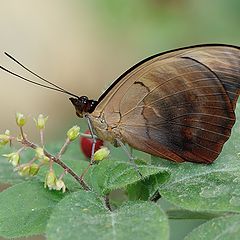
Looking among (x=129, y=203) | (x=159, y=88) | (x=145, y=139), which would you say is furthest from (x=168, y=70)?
(x=129, y=203)

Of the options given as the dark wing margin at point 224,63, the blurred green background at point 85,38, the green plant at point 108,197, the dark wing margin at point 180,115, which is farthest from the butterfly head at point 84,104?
the blurred green background at point 85,38

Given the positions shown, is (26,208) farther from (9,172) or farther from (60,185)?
(9,172)

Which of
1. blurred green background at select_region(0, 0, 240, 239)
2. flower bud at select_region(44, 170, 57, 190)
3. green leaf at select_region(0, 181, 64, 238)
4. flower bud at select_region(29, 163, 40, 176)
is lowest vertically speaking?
blurred green background at select_region(0, 0, 240, 239)

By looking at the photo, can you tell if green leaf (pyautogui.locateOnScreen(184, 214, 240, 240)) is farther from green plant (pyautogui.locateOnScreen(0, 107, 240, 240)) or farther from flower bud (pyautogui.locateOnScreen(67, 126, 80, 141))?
flower bud (pyautogui.locateOnScreen(67, 126, 80, 141))

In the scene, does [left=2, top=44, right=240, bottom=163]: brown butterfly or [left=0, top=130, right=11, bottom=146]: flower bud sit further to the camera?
[left=2, top=44, right=240, bottom=163]: brown butterfly

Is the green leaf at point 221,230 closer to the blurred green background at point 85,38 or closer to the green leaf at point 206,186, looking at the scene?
the green leaf at point 206,186

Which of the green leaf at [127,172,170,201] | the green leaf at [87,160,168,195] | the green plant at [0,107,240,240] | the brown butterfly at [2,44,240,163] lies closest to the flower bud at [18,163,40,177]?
the green plant at [0,107,240,240]

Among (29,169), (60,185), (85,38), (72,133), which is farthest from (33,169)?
(85,38)

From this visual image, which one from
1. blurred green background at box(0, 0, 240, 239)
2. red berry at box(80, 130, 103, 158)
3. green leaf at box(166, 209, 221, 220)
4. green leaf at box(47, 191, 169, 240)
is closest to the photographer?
green leaf at box(47, 191, 169, 240)

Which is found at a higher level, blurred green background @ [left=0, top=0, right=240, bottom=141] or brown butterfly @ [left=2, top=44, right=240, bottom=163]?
brown butterfly @ [left=2, top=44, right=240, bottom=163]
